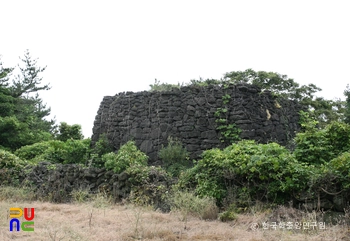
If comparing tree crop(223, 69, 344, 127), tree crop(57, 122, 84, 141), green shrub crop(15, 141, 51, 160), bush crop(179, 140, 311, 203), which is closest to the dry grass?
bush crop(179, 140, 311, 203)

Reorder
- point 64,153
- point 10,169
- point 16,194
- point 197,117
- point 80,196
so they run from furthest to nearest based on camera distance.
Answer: point 64,153 → point 197,117 → point 10,169 → point 16,194 → point 80,196

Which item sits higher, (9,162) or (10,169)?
(9,162)

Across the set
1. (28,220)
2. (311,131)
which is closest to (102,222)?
(28,220)

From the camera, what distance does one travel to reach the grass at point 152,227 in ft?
16.2

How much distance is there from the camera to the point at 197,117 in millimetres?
11492

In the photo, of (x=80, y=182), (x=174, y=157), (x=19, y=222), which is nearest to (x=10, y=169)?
(x=80, y=182)

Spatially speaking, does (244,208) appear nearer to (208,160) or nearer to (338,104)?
(208,160)

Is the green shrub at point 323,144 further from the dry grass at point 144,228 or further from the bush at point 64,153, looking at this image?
the bush at point 64,153

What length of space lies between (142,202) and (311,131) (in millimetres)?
3922

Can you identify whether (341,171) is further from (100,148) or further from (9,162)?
(9,162)

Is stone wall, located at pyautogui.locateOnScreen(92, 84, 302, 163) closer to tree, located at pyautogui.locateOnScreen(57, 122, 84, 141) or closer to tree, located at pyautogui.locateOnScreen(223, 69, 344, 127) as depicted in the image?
tree, located at pyautogui.locateOnScreen(57, 122, 84, 141)

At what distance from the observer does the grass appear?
194 inches

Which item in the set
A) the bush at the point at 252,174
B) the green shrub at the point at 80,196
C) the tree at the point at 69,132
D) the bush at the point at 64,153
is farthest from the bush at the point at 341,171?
the tree at the point at 69,132

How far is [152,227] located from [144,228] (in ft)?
0.41
